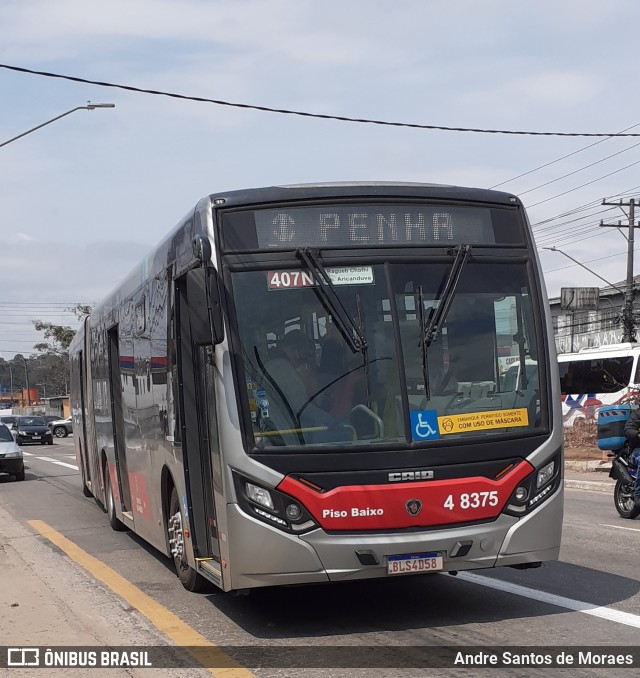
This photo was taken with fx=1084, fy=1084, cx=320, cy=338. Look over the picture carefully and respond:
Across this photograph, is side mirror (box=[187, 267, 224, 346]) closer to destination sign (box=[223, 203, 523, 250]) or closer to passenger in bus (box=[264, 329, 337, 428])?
destination sign (box=[223, 203, 523, 250])

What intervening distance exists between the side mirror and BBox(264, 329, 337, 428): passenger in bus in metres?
0.43

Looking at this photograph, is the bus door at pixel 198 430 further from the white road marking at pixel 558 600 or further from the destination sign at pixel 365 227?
the white road marking at pixel 558 600

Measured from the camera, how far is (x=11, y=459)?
1025 inches

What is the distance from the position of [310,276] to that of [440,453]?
1497mm

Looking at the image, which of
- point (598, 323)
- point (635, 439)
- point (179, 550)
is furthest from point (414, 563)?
point (598, 323)

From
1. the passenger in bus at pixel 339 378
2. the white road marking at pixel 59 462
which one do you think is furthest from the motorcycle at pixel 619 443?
the white road marking at pixel 59 462

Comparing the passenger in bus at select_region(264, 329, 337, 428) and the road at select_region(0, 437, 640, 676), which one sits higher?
the passenger in bus at select_region(264, 329, 337, 428)

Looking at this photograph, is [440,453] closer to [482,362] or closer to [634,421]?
[482,362]

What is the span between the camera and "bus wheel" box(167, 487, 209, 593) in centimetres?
895

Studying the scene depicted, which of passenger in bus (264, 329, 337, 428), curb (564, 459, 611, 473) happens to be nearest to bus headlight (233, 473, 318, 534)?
passenger in bus (264, 329, 337, 428)

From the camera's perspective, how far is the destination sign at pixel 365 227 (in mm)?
7590

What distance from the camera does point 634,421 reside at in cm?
1352

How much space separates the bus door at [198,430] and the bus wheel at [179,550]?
0.52 m

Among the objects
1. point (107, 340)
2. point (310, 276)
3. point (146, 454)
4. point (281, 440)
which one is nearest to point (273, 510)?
point (281, 440)
